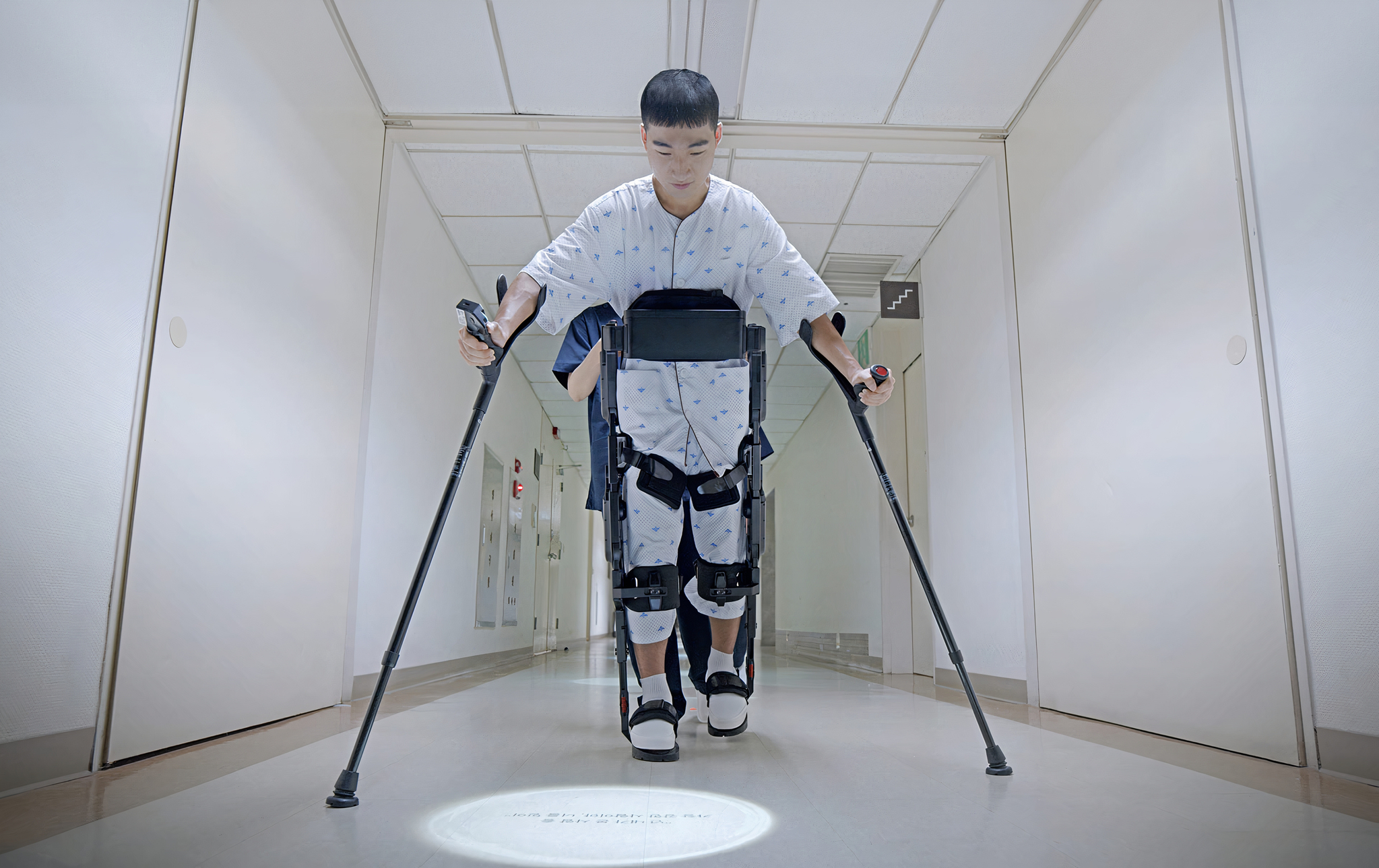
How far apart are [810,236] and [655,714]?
12.7 feet

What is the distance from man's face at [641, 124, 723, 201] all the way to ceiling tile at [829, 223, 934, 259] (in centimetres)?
339

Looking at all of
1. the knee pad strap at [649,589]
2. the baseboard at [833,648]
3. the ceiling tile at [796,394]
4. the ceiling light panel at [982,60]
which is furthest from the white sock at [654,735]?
the ceiling tile at [796,394]

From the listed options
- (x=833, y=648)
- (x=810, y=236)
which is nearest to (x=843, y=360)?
(x=810, y=236)

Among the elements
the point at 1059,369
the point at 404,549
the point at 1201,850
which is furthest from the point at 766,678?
the point at 1201,850

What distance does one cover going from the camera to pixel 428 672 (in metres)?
4.53

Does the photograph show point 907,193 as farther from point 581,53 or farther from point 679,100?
point 679,100

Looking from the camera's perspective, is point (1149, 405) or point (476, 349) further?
point (1149, 405)

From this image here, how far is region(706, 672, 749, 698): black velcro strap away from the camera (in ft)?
6.38

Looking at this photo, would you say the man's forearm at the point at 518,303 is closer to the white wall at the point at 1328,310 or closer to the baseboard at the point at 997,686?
the white wall at the point at 1328,310

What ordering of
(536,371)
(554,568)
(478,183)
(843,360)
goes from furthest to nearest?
(554,568) → (536,371) → (478,183) → (843,360)

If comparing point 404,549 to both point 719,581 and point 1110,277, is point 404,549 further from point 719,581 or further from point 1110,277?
point 1110,277

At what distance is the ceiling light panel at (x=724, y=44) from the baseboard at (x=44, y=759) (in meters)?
2.65

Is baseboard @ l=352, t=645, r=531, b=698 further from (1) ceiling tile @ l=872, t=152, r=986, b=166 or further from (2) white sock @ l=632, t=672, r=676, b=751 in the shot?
(1) ceiling tile @ l=872, t=152, r=986, b=166

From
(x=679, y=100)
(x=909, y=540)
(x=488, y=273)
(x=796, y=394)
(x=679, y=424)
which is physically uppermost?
(x=488, y=273)
